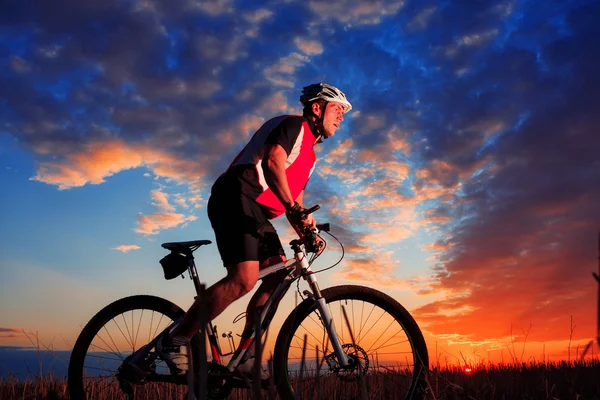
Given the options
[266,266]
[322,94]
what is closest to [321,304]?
[266,266]

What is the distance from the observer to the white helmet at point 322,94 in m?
4.98

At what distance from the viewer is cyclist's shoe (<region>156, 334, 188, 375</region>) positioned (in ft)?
16.0

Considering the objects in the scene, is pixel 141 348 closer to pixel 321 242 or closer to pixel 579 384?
pixel 321 242

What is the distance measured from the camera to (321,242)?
15.8 feet

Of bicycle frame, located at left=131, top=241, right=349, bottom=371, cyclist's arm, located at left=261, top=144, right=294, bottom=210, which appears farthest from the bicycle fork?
cyclist's arm, located at left=261, top=144, right=294, bottom=210

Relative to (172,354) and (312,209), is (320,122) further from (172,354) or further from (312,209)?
(172,354)

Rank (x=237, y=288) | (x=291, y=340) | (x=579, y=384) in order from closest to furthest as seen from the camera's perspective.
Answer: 1. (x=579, y=384)
2. (x=237, y=288)
3. (x=291, y=340)

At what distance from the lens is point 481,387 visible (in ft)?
13.4

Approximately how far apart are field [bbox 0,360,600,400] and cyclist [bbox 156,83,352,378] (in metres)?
0.77

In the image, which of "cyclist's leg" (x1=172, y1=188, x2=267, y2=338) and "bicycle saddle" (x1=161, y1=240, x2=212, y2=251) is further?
"bicycle saddle" (x1=161, y1=240, x2=212, y2=251)

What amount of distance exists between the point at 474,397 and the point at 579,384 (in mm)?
990

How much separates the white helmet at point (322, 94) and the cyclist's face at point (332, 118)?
0.05 meters

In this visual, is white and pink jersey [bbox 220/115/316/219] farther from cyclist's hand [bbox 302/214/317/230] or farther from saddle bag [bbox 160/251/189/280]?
saddle bag [bbox 160/251/189/280]

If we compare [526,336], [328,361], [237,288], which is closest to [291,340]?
[328,361]
